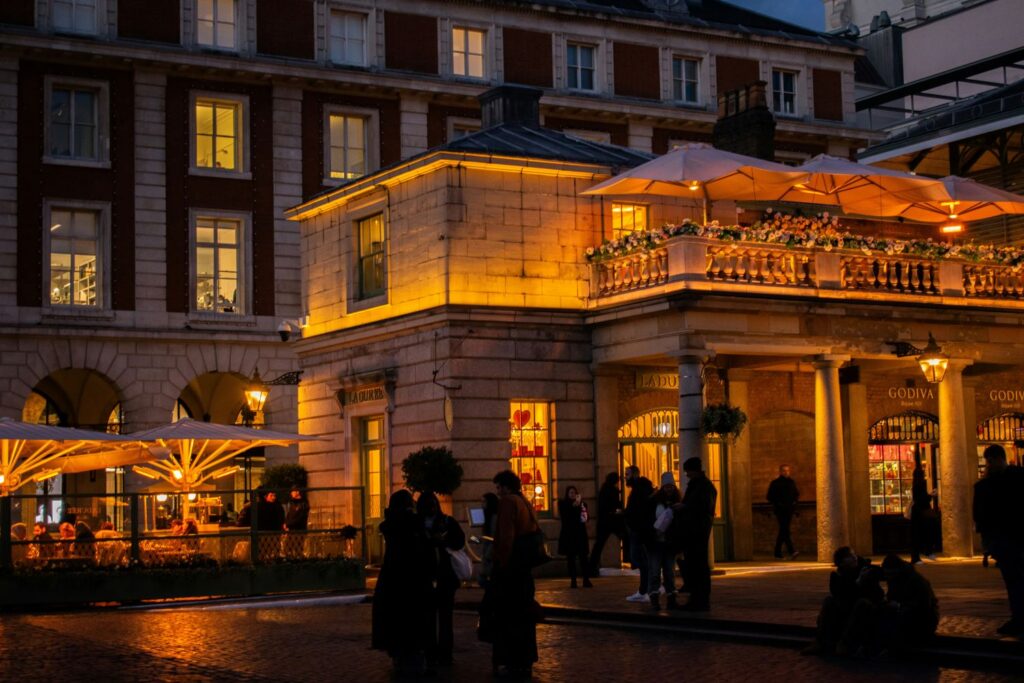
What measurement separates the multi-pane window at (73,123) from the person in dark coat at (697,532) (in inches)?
1050

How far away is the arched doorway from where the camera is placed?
31.7 meters

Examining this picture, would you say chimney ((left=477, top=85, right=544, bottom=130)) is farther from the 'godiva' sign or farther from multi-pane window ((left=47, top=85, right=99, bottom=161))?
multi-pane window ((left=47, top=85, right=99, bottom=161))

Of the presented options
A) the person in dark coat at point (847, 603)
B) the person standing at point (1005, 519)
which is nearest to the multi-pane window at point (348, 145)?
the person standing at point (1005, 519)

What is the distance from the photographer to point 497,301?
2719 cm

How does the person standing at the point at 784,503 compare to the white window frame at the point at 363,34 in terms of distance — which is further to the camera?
the white window frame at the point at 363,34

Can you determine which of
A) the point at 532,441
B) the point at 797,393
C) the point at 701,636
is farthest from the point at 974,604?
the point at 797,393

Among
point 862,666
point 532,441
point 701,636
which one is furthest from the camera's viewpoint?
point 532,441

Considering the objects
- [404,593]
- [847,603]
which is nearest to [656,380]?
[847,603]

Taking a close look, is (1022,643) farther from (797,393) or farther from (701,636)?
(797,393)

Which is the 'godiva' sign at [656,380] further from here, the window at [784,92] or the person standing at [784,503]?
the window at [784,92]

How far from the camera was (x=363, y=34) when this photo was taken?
45.9 metres

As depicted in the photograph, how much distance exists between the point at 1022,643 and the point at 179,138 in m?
32.3

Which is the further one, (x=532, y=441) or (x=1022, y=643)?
(x=532, y=441)

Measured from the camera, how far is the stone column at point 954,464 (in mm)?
28469
